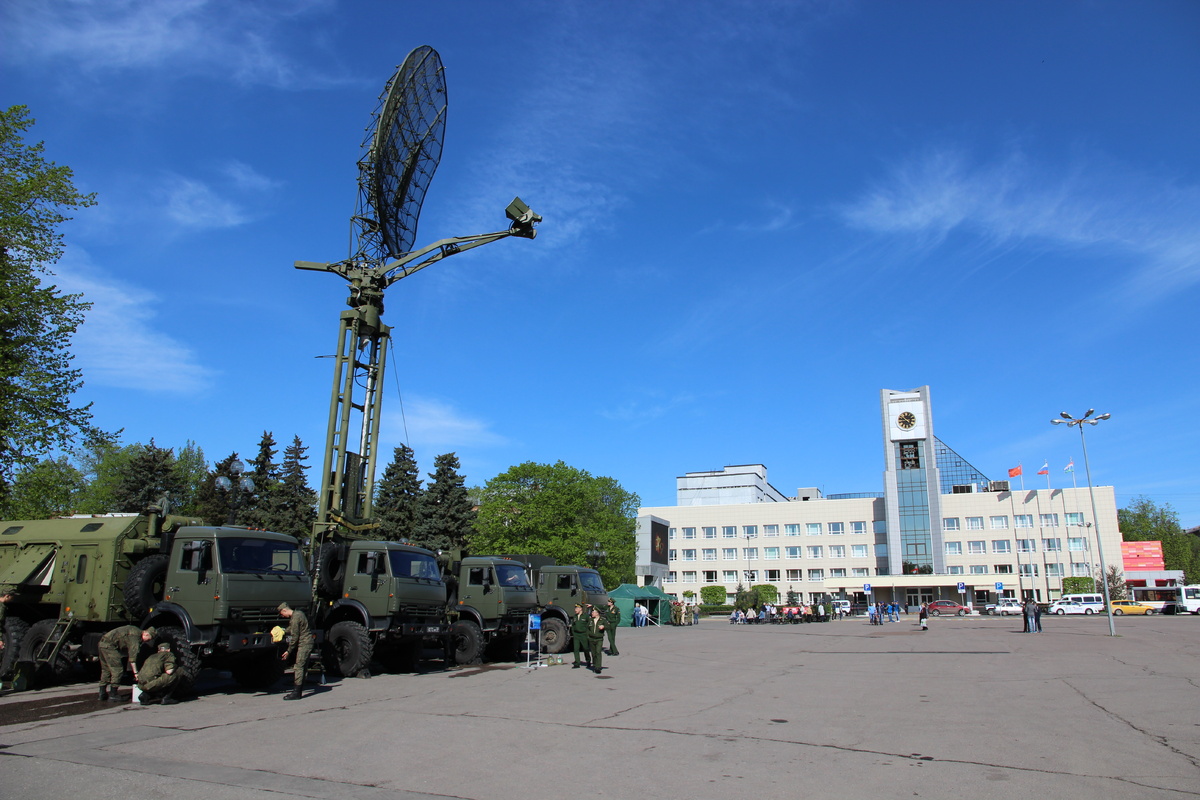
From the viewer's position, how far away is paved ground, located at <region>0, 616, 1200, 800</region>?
21.4 feet

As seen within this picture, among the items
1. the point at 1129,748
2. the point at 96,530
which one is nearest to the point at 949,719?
the point at 1129,748

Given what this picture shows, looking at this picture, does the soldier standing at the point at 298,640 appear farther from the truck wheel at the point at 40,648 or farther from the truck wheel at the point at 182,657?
the truck wheel at the point at 40,648

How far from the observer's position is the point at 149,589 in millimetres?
13156

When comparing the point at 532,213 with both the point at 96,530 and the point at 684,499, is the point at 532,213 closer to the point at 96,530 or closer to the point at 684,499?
the point at 96,530

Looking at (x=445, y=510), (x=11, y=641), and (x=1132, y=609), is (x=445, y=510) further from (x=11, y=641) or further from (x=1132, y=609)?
(x=1132, y=609)

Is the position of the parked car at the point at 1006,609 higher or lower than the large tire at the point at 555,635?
lower

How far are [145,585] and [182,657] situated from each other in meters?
2.20

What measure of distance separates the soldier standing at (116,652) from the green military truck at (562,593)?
11.7 meters

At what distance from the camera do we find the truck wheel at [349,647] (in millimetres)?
15062

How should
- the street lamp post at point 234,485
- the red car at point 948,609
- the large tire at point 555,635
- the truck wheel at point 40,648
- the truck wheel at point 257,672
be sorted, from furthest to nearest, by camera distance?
the red car at point 948,609
the large tire at point 555,635
the street lamp post at point 234,485
the truck wheel at point 257,672
the truck wheel at point 40,648

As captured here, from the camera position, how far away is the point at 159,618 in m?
12.2

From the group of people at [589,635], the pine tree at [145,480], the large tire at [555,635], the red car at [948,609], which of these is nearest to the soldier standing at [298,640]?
the group of people at [589,635]

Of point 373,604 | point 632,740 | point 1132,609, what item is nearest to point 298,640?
point 373,604

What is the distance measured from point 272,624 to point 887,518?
8949cm
